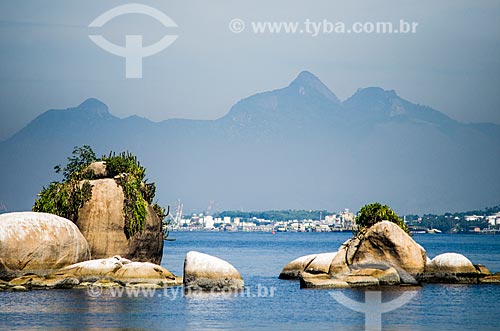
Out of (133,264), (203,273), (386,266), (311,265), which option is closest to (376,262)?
(386,266)

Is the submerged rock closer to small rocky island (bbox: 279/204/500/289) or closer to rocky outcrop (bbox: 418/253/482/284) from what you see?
small rocky island (bbox: 279/204/500/289)

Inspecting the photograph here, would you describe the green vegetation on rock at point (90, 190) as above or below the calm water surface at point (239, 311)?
above

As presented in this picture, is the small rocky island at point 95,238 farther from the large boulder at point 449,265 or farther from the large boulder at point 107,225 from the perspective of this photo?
the large boulder at point 449,265

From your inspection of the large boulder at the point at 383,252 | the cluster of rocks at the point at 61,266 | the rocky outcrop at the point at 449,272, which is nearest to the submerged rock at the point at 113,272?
the cluster of rocks at the point at 61,266

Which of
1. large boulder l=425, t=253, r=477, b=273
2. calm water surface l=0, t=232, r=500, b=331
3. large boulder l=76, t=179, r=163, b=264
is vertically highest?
large boulder l=76, t=179, r=163, b=264

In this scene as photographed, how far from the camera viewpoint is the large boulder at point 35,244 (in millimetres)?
51625

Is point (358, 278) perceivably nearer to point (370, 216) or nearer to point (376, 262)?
point (376, 262)

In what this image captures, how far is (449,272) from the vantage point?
58219mm

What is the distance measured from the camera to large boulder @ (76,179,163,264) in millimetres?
56500

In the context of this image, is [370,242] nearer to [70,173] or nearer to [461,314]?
[461,314]

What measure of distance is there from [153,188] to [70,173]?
5047mm

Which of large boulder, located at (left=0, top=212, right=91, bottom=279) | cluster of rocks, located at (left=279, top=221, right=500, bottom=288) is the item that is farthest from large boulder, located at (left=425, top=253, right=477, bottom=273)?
large boulder, located at (left=0, top=212, right=91, bottom=279)

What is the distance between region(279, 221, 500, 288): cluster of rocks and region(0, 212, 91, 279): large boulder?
13100 millimetres

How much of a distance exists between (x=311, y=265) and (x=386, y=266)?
7911mm
